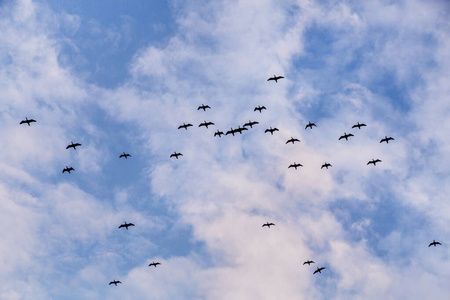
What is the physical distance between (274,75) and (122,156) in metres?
60.1

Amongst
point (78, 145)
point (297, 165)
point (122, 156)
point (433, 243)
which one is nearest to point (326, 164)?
point (297, 165)

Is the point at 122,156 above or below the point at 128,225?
above

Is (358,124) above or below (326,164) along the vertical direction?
above

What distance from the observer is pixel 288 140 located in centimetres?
15562

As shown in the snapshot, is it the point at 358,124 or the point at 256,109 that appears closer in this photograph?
the point at 256,109

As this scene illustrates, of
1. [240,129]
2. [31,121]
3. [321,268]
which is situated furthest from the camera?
[321,268]

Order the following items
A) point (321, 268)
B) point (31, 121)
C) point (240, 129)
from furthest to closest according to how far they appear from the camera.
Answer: point (321, 268) → point (240, 129) → point (31, 121)

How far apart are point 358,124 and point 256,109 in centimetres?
3855

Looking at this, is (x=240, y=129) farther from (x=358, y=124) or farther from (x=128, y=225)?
(x=128, y=225)

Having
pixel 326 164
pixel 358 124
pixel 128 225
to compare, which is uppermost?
pixel 358 124

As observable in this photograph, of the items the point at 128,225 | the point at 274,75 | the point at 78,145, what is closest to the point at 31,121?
the point at 78,145

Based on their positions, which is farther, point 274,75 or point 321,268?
point 321,268

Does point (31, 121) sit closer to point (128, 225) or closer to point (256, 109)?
point (128, 225)

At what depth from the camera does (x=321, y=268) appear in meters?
174
